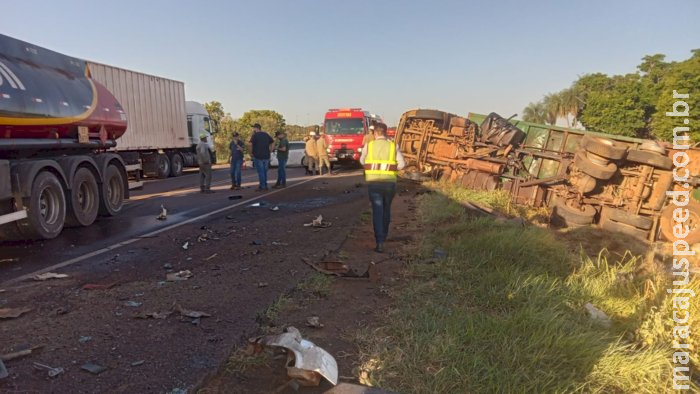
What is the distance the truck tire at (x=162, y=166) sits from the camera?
60.7ft

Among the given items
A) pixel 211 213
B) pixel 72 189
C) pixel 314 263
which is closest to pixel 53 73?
pixel 72 189

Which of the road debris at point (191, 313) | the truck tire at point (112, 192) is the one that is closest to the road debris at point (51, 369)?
the road debris at point (191, 313)

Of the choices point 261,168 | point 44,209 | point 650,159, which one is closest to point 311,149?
point 261,168

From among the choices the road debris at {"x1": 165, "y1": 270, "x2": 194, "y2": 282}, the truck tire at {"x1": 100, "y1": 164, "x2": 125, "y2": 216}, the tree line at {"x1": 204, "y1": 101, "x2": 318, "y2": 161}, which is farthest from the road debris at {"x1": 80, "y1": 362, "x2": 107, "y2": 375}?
the tree line at {"x1": 204, "y1": 101, "x2": 318, "y2": 161}

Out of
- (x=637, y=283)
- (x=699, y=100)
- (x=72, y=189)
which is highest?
(x=699, y=100)

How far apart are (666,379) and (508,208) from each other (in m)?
7.08

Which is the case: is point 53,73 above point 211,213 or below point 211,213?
above

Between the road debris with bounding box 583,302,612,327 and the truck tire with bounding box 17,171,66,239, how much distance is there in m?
7.39

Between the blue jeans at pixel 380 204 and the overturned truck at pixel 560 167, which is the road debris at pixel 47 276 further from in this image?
the overturned truck at pixel 560 167

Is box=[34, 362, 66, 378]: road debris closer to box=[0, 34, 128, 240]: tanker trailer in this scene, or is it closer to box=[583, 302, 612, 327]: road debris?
box=[583, 302, 612, 327]: road debris

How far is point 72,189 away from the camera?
25.1 ft

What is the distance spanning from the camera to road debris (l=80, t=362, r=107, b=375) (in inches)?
111

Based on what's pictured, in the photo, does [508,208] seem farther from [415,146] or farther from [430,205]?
[415,146]

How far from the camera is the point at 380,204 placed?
6090 millimetres
